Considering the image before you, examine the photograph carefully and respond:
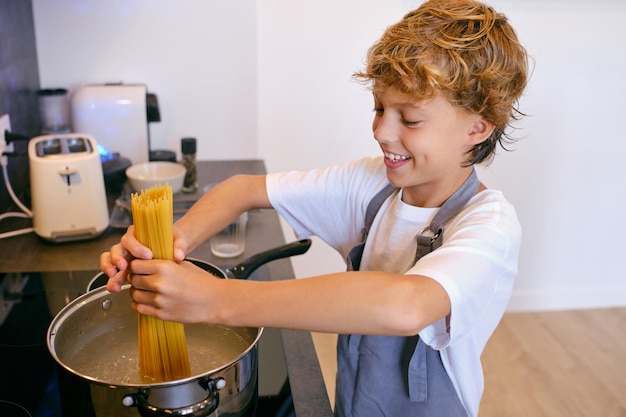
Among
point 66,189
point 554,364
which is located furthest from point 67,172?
point 554,364

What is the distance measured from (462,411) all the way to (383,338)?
165 mm

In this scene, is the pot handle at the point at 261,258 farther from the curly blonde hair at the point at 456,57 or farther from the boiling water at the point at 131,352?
the curly blonde hair at the point at 456,57

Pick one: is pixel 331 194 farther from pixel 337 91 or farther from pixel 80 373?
pixel 337 91

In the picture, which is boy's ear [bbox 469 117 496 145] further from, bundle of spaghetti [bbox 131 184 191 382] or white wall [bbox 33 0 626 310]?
white wall [bbox 33 0 626 310]

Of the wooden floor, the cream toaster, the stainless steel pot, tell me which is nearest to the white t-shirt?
the stainless steel pot

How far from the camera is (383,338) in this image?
2.96 ft

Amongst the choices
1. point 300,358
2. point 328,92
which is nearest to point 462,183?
point 300,358

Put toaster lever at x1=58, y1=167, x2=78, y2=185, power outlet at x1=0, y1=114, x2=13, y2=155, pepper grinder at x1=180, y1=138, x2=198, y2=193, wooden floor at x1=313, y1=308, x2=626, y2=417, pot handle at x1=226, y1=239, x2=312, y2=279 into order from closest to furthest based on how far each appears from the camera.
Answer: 1. pot handle at x1=226, y1=239, x2=312, y2=279
2. toaster lever at x1=58, y1=167, x2=78, y2=185
3. power outlet at x1=0, y1=114, x2=13, y2=155
4. pepper grinder at x1=180, y1=138, x2=198, y2=193
5. wooden floor at x1=313, y1=308, x2=626, y2=417

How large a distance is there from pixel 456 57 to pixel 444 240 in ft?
0.84

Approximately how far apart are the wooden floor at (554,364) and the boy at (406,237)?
1127mm

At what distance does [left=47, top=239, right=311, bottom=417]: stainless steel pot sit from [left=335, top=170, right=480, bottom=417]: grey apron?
0.66ft

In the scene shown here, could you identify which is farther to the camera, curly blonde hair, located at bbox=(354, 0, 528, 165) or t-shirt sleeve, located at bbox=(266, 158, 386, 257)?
t-shirt sleeve, located at bbox=(266, 158, 386, 257)

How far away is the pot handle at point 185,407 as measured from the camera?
0.63 m

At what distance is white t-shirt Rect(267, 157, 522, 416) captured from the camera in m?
0.72
